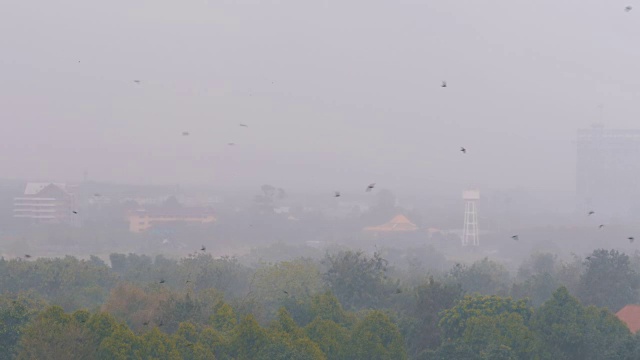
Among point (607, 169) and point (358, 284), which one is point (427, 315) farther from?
point (607, 169)

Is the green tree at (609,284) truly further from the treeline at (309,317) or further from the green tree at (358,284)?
the green tree at (358,284)

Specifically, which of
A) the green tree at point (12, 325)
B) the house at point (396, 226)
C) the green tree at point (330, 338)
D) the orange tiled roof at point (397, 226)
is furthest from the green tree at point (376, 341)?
the orange tiled roof at point (397, 226)

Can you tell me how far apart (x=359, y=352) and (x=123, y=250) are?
44.2m

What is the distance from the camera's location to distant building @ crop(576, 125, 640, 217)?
96.9 m

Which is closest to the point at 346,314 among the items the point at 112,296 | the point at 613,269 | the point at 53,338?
the point at 112,296

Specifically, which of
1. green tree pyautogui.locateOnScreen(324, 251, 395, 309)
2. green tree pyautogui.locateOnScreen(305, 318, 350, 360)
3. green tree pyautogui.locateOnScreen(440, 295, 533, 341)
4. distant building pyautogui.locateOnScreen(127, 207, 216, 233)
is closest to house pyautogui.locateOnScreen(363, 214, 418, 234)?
distant building pyautogui.locateOnScreen(127, 207, 216, 233)

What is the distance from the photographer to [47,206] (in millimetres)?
75312

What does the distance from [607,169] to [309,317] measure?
79.6 metres

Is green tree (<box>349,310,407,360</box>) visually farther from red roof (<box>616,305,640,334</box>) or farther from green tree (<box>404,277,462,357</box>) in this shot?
red roof (<box>616,305,640,334</box>)

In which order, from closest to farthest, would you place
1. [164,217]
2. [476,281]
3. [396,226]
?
[476,281] < [164,217] < [396,226]

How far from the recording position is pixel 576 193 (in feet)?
329

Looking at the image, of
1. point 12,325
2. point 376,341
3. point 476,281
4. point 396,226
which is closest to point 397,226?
point 396,226

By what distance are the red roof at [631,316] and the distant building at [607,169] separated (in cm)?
5990

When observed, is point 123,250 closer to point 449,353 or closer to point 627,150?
point 449,353
